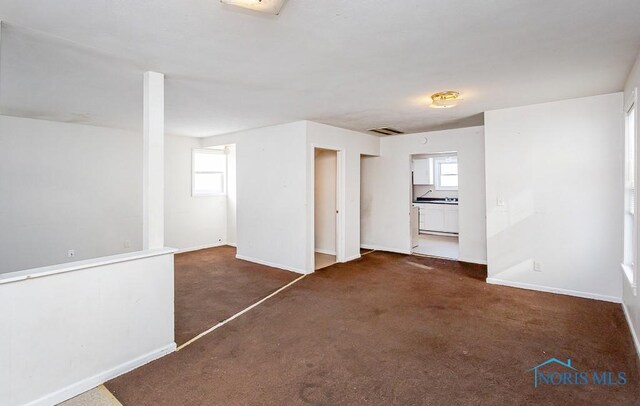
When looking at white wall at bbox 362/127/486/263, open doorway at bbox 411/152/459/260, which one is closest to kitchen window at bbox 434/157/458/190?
open doorway at bbox 411/152/459/260

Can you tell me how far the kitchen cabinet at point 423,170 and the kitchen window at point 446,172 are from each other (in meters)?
0.29

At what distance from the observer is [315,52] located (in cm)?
247

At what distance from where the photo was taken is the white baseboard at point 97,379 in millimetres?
1955

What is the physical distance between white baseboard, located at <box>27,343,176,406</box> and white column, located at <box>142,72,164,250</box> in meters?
0.88

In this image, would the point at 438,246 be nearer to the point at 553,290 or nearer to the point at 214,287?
the point at 553,290

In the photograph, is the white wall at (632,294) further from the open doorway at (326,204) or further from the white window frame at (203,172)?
the white window frame at (203,172)

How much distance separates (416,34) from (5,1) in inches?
100

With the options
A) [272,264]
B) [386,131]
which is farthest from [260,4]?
[386,131]

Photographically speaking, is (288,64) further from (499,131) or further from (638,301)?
(638,301)

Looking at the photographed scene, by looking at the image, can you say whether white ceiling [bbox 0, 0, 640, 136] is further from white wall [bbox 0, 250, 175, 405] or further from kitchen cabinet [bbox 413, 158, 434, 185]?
kitchen cabinet [bbox 413, 158, 434, 185]

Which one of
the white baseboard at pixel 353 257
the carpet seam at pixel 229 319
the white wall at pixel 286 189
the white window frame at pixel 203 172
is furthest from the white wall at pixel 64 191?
the white baseboard at pixel 353 257

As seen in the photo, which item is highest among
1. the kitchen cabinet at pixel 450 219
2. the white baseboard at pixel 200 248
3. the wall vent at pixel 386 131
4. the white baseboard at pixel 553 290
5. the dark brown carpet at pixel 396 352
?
the wall vent at pixel 386 131

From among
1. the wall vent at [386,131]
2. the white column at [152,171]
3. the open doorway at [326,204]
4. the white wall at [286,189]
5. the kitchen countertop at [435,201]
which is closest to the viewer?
the white column at [152,171]

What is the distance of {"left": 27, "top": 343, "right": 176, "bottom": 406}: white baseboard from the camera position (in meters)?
1.95
